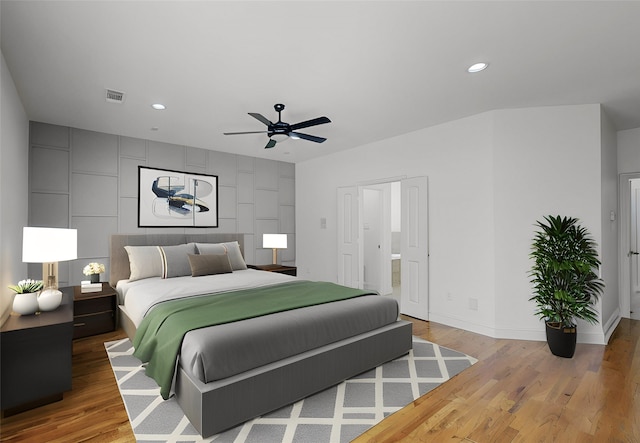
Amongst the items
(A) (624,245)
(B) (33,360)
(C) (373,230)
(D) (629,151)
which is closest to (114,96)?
(B) (33,360)

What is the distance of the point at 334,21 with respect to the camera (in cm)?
221

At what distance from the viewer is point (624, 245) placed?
4621 mm

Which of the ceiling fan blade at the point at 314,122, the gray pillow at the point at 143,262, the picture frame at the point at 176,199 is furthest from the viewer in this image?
the picture frame at the point at 176,199

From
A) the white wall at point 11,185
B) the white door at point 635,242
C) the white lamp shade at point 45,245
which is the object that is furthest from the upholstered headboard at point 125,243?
the white door at point 635,242

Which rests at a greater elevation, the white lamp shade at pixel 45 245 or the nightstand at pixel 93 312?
the white lamp shade at pixel 45 245

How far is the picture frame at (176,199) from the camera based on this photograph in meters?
4.98

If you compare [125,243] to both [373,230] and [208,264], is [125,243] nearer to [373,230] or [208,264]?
[208,264]

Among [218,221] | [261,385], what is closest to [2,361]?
[261,385]

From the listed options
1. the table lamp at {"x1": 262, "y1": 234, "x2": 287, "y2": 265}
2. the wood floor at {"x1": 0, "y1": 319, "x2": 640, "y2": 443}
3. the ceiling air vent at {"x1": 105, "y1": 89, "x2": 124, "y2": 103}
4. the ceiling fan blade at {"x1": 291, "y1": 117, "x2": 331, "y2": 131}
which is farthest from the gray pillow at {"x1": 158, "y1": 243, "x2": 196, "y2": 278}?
the ceiling fan blade at {"x1": 291, "y1": 117, "x2": 331, "y2": 131}

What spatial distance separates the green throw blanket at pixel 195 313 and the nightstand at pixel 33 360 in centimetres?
51

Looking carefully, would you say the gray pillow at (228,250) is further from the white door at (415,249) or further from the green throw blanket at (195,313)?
the white door at (415,249)

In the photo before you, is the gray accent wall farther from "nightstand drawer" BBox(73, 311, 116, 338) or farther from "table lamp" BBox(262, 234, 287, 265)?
"nightstand drawer" BBox(73, 311, 116, 338)

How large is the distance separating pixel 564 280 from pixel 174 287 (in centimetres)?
412

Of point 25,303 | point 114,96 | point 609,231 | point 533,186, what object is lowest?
point 25,303
